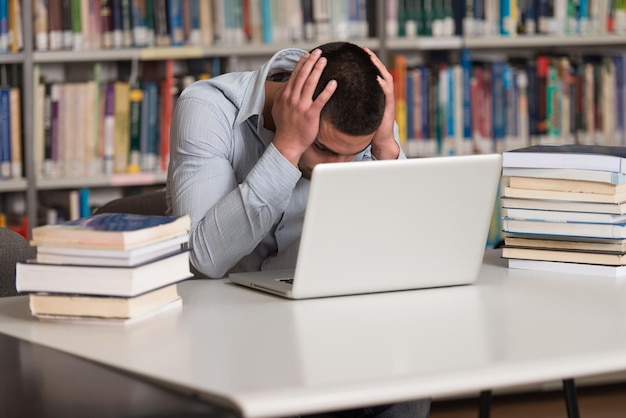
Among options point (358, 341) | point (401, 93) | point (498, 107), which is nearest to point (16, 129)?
point (401, 93)

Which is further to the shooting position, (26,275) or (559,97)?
(559,97)

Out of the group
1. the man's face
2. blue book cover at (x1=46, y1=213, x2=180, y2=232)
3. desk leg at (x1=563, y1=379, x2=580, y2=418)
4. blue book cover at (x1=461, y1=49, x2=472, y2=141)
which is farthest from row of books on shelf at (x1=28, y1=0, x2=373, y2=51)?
blue book cover at (x1=46, y1=213, x2=180, y2=232)

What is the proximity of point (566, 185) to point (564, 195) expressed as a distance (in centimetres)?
2

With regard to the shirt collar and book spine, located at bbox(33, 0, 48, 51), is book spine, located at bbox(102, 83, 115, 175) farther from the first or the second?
the shirt collar

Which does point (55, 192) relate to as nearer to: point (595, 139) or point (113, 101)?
point (113, 101)

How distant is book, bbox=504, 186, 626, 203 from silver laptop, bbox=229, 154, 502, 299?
0.19 meters

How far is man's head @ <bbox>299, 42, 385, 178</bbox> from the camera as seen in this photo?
171cm

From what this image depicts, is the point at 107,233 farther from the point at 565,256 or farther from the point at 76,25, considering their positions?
the point at 76,25

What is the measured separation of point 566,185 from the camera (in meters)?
1.72

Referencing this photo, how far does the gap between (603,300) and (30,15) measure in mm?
2179

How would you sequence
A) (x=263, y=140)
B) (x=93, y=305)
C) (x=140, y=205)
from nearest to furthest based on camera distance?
1. (x=93, y=305)
2. (x=263, y=140)
3. (x=140, y=205)

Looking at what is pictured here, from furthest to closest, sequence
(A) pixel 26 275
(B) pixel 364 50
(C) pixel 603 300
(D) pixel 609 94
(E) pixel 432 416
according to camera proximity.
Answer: (D) pixel 609 94, (E) pixel 432 416, (B) pixel 364 50, (C) pixel 603 300, (A) pixel 26 275

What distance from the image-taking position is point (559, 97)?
11.8 ft

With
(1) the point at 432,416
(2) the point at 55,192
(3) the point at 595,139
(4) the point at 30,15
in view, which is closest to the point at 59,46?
(4) the point at 30,15
